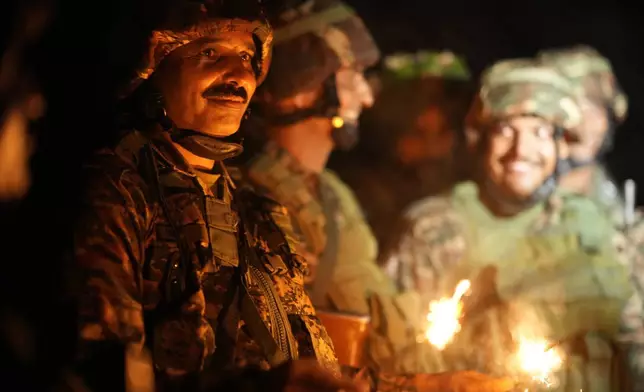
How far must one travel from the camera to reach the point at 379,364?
132 inches

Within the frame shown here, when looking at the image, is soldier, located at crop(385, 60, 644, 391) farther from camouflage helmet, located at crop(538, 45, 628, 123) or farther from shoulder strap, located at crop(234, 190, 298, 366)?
shoulder strap, located at crop(234, 190, 298, 366)

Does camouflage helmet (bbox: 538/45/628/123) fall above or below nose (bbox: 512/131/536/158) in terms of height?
above

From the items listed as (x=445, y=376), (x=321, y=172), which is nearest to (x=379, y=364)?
(x=321, y=172)

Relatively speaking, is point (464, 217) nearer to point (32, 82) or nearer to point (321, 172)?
point (321, 172)

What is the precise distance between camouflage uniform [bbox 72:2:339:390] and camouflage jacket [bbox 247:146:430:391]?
1.19 m

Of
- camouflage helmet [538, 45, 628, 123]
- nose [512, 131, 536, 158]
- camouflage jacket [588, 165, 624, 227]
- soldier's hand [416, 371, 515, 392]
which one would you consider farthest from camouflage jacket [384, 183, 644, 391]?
soldier's hand [416, 371, 515, 392]

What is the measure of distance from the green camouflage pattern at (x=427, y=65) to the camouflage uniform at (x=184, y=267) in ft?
9.20

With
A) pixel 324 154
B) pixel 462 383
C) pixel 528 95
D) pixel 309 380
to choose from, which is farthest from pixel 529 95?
pixel 309 380

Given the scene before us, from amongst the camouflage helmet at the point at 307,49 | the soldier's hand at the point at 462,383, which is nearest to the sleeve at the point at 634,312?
the camouflage helmet at the point at 307,49

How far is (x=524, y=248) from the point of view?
408 cm

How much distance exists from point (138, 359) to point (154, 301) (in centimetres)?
20

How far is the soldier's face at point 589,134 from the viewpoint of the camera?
169 inches

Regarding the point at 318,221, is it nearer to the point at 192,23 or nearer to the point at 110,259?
the point at 192,23

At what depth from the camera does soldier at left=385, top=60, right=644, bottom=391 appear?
12.1 ft
